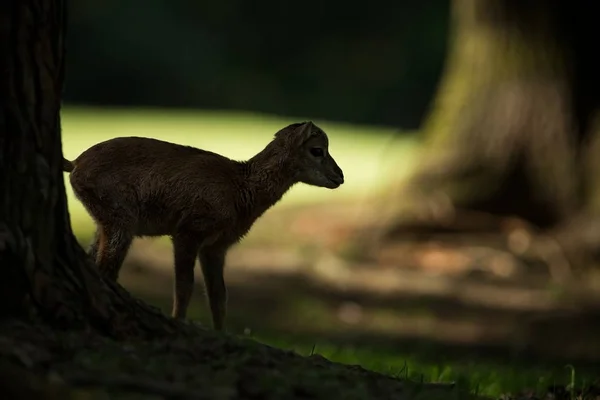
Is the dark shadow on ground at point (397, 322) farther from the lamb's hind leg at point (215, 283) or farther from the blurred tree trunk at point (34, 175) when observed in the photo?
the blurred tree trunk at point (34, 175)

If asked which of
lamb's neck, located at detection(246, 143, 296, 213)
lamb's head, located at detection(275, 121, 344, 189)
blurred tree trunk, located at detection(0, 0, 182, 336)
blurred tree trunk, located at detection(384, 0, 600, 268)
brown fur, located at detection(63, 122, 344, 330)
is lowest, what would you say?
blurred tree trunk, located at detection(0, 0, 182, 336)

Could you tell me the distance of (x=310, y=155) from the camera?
6.72 m

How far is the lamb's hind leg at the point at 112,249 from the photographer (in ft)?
19.0

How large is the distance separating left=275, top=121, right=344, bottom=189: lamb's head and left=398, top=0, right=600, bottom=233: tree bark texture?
219 inches

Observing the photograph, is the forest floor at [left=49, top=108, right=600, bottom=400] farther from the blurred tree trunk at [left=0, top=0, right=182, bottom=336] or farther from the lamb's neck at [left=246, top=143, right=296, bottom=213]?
the lamb's neck at [left=246, top=143, right=296, bottom=213]

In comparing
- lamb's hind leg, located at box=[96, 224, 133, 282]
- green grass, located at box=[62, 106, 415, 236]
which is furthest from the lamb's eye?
green grass, located at box=[62, 106, 415, 236]

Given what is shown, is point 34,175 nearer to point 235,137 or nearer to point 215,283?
point 215,283

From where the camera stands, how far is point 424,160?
1257 centimetres

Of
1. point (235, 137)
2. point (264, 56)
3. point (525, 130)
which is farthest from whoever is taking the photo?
point (264, 56)

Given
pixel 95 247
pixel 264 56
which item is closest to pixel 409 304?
pixel 95 247

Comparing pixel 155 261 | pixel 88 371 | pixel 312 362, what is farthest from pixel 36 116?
pixel 155 261

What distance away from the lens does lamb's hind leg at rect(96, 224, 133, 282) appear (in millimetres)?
5797

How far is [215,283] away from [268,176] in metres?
0.65

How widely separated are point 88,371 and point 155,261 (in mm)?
7698
